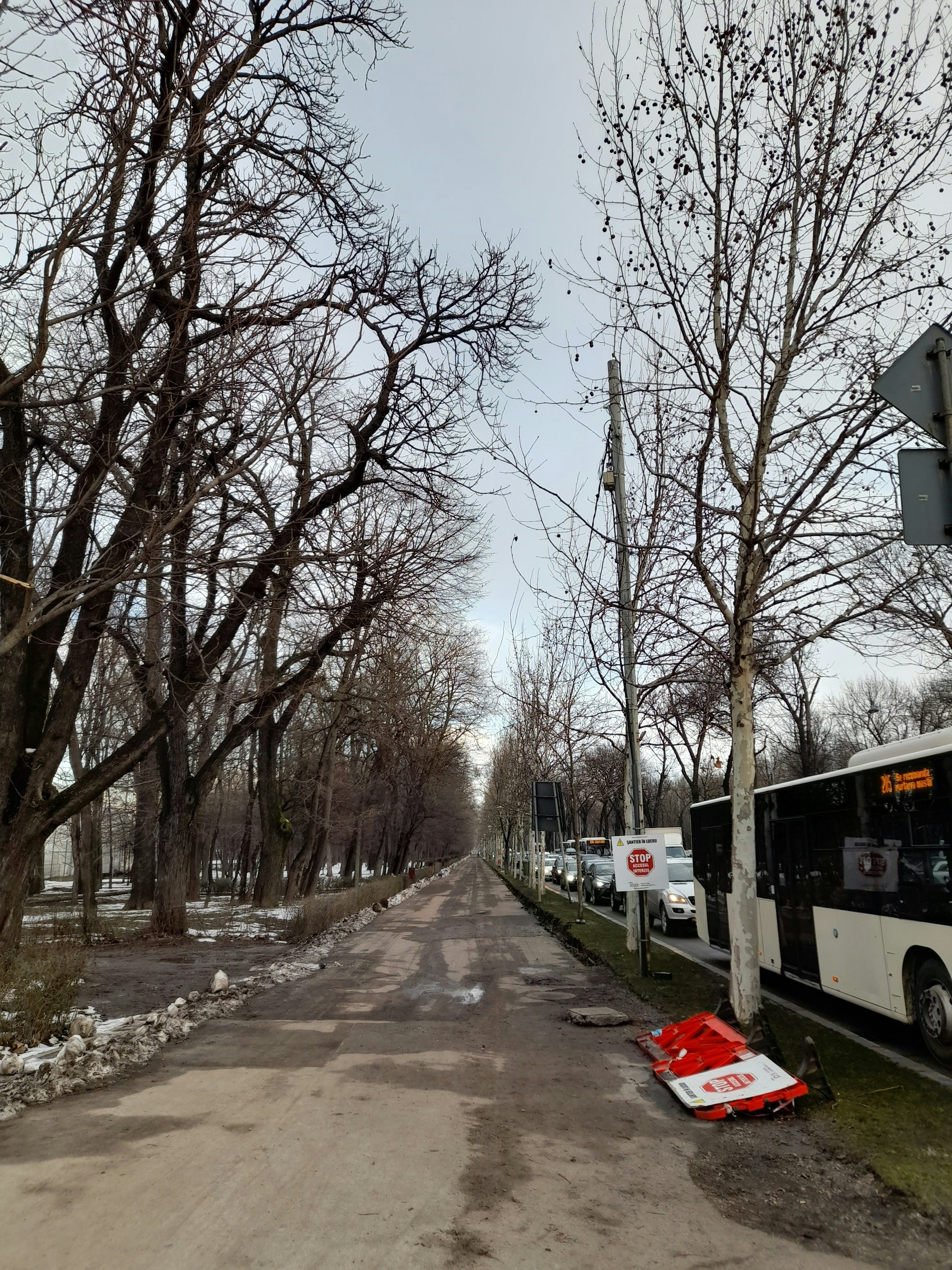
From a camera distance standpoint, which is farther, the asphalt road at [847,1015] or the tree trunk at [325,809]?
the tree trunk at [325,809]

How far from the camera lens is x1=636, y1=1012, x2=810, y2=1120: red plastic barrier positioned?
6082 mm

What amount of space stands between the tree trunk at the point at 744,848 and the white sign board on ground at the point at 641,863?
3.84m

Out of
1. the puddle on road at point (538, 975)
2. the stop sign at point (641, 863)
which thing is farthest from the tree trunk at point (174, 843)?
the stop sign at point (641, 863)

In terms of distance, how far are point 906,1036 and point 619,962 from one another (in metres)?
4.94

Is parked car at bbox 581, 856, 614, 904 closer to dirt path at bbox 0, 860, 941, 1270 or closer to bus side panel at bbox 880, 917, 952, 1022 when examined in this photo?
bus side panel at bbox 880, 917, 952, 1022

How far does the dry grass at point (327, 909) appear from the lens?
1825 centimetres

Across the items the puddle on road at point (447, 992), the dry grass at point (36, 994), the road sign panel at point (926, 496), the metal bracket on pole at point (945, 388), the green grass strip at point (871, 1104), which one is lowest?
the puddle on road at point (447, 992)

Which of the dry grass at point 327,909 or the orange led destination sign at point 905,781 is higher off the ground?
the orange led destination sign at point 905,781

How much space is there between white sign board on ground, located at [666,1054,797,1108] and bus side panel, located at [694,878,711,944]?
28.5 feet

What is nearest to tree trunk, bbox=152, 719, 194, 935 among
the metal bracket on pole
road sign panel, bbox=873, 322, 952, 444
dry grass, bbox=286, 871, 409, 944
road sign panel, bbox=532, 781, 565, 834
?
dry grass, bbox=286, 871, 409, 944

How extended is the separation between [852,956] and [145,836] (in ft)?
101

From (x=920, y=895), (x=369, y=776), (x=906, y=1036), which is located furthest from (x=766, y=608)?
(x=369, y=776)

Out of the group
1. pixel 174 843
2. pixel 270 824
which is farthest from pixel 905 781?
pixel 270 824

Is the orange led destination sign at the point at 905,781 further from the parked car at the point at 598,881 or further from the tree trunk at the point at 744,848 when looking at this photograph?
the parked car at the point at 598,881
